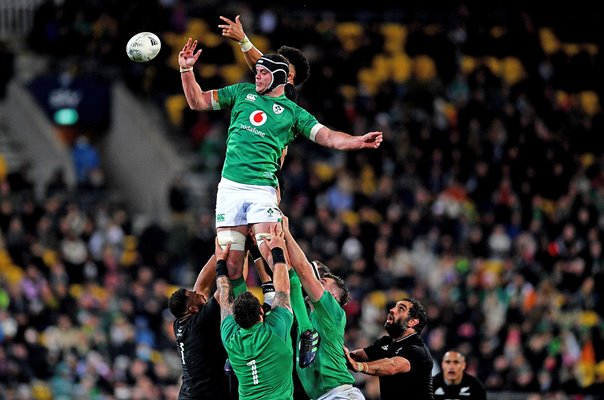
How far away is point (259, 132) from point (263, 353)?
195 cm

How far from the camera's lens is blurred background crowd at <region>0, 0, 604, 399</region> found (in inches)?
875

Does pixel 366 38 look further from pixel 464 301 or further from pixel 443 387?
pixel 443 387

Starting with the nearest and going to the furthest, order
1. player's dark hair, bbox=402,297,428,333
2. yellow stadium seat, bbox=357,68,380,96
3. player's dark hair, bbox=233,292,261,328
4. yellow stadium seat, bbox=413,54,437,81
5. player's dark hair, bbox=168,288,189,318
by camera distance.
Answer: player's dark hair, bbox=233,292,261,328
player's dark hair, bbox=168,288,189,318
player's dark hair, bbox=402,297,428,333
yellow stadium seat, bbox=357,68,380,96
yellow stadium seat, bbox=413,54,437,81

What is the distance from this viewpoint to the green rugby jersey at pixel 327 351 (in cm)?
1288

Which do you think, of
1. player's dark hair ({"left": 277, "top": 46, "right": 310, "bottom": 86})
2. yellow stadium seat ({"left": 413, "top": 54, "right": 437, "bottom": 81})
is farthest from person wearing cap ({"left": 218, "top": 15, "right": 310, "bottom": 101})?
yellow stadium seat ({"left": 413, "top": 54, "right": 437, "bottom": 81})

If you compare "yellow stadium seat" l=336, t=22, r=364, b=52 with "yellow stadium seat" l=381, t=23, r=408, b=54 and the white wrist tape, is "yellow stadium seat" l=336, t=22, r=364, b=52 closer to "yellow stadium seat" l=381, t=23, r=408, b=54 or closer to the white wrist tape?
"yellow stadium seat" l=381, t=23, r=408, b=54

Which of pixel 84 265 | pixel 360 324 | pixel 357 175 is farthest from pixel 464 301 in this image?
pixel 84 265

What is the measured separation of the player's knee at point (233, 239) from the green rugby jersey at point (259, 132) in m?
0.49

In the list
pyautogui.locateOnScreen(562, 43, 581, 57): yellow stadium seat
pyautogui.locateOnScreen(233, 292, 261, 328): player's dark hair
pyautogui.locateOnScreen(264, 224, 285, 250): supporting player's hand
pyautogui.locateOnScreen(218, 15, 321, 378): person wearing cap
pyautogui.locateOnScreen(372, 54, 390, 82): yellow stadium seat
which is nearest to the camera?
pyautogui.locateOnScreen(233, 292, 261, 328): player's dark hair

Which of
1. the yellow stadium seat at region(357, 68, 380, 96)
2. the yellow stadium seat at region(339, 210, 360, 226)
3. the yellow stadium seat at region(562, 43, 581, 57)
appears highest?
the yellow stadium seat at region(562, 43, 581, 57)

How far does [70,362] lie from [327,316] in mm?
9356

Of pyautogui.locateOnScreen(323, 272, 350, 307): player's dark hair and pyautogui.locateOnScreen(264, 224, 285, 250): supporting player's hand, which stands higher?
pyautogui.locateOnScreen(264, 224, 285, 250): supporting player's hand

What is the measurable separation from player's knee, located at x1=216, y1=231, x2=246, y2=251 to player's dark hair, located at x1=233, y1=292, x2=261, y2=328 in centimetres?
84

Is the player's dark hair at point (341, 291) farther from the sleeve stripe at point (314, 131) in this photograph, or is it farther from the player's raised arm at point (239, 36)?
the player's raised arm at point (239, 36)
